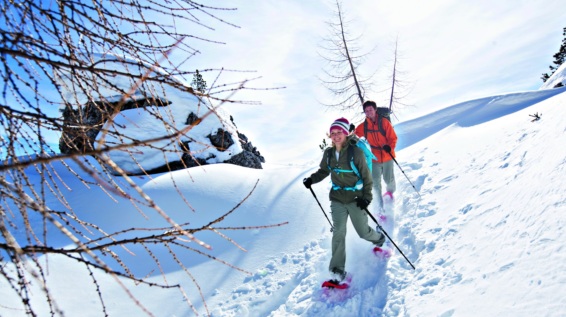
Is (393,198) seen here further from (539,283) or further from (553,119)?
(539,283)

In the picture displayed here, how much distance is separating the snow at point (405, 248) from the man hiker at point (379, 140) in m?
0.65

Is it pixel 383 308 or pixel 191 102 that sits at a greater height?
pixel 191 102

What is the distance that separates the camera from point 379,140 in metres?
6.18

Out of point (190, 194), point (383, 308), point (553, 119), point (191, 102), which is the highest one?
point (191, 102)

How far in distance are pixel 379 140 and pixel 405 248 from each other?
2371mm

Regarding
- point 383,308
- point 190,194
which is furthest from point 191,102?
point 383,308

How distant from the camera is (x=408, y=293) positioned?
11.4 ft

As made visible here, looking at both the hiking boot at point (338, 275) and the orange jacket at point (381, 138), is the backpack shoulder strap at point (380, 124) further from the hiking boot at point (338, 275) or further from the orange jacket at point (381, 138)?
the hiking boot at point (338, 275)

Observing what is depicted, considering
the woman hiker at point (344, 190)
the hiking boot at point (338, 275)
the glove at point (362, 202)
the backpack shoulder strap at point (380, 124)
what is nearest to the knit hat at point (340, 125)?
the woman hiker at point (344, 190)

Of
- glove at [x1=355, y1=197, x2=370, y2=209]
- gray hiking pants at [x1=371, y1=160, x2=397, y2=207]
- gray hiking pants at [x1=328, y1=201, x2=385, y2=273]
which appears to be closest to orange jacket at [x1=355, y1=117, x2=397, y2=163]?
gray hiking pants at [x1=371, y1=160, x2=397, y2=207]

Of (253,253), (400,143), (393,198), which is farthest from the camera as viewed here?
(400,143)

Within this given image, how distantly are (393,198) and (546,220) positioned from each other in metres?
3.57

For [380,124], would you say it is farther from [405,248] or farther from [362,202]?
[362,202]

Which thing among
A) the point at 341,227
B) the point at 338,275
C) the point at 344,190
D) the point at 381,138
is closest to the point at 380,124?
the point at 381,138
